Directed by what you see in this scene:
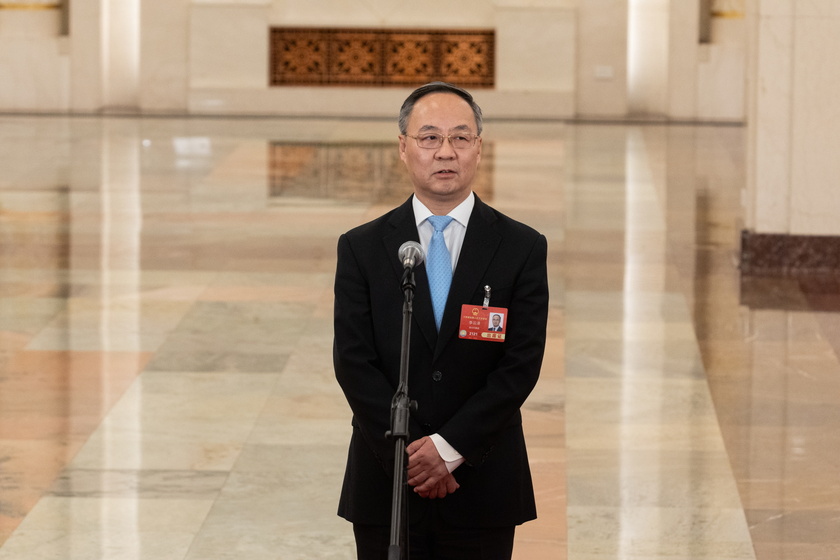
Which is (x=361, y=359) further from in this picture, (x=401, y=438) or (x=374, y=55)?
(x=374, y=55)

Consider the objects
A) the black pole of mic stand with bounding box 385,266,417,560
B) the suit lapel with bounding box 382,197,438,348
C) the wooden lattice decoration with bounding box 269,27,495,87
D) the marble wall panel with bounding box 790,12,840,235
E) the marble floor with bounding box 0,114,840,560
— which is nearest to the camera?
the black pole of mic stand with bounding box 385,266,417,560

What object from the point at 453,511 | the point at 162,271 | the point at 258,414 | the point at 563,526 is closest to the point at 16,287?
the point at 162,271

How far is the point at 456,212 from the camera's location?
3.43m

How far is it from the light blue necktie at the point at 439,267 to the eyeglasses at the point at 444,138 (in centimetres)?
21

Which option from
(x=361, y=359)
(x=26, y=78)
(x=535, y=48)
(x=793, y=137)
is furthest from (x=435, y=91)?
(x=26, y=78)

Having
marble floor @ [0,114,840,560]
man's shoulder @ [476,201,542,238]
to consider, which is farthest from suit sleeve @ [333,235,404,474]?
marble floor @ [0,114,840,560]

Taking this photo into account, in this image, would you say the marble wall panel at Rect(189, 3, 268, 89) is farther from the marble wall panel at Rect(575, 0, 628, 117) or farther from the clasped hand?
the clasped hand

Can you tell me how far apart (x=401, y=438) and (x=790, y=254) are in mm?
8021

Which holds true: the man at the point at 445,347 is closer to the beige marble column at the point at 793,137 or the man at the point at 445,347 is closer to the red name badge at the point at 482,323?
the red name badge at the point at 482,323

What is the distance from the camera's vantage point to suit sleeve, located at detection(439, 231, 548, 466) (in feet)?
10.9

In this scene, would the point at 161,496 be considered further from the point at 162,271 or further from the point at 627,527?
the point at 162,271

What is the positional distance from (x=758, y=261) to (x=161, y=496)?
619cm

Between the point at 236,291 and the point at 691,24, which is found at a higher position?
the point at 691,24

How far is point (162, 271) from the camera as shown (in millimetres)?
10273
